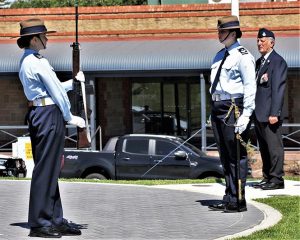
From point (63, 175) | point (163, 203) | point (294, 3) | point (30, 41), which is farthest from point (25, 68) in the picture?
point (294, 3)

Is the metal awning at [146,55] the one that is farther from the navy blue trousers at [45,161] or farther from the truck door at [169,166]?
the navy blue trousers at [45,161]

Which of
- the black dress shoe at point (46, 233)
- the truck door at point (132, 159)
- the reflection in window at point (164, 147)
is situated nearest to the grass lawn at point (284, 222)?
the black dress shoe at point (46, 233)

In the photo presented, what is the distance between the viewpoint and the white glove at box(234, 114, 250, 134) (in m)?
9.84

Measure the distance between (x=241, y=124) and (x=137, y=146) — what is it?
13.0 m

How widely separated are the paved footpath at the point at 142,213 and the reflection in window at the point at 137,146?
9.67m

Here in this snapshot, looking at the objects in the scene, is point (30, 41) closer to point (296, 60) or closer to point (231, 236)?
point (231, 236)

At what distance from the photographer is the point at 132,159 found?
22453mm

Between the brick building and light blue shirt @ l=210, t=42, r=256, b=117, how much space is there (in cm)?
2069

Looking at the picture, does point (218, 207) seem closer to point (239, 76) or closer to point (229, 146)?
point (229, 146)

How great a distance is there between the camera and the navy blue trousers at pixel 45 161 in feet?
27.8

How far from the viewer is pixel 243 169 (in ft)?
33.1

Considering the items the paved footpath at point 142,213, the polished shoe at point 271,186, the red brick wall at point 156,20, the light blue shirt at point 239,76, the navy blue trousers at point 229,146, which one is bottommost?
the polished shoe at point 271,186

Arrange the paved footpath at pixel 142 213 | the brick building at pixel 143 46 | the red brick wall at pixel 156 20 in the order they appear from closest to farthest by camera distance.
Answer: the paved footpath at pixel 142 213 < the brick building at pixel 143 46 < the red brick wall at pixel 156 20

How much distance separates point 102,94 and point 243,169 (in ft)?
79.9
